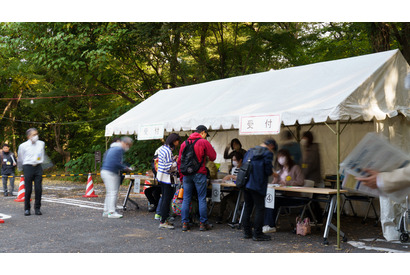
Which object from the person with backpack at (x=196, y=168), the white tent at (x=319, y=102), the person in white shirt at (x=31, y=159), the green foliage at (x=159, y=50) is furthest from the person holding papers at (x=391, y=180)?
the green foliage at (x=159, y=50)

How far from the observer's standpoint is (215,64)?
19312 mm

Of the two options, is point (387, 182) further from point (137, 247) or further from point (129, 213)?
point (129, 213)

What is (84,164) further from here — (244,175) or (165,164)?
(244,175)

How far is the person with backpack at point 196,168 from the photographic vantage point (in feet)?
25.6

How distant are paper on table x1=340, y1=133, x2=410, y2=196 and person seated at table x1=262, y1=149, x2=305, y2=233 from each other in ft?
17.6

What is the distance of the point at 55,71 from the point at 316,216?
A: 1582 cm

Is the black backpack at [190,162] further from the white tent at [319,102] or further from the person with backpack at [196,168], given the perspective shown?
the white tent at [319,102]

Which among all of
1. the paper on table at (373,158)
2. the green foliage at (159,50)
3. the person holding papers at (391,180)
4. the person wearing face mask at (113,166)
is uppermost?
the green foliage at (159,50)

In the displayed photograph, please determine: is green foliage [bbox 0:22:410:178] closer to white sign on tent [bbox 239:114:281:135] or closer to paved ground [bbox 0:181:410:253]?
white sign on tent [bbox 239:114:281:135]

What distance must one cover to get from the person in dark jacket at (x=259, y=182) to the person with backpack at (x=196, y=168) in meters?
1.07

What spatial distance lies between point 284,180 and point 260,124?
1.44m

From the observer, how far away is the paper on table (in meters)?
2.46

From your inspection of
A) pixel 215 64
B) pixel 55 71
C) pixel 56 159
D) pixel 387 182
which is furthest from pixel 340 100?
pixel 56 159

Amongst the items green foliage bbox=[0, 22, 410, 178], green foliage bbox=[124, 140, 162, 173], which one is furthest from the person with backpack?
green foliage bbox=[124, 140, 162, 173]
